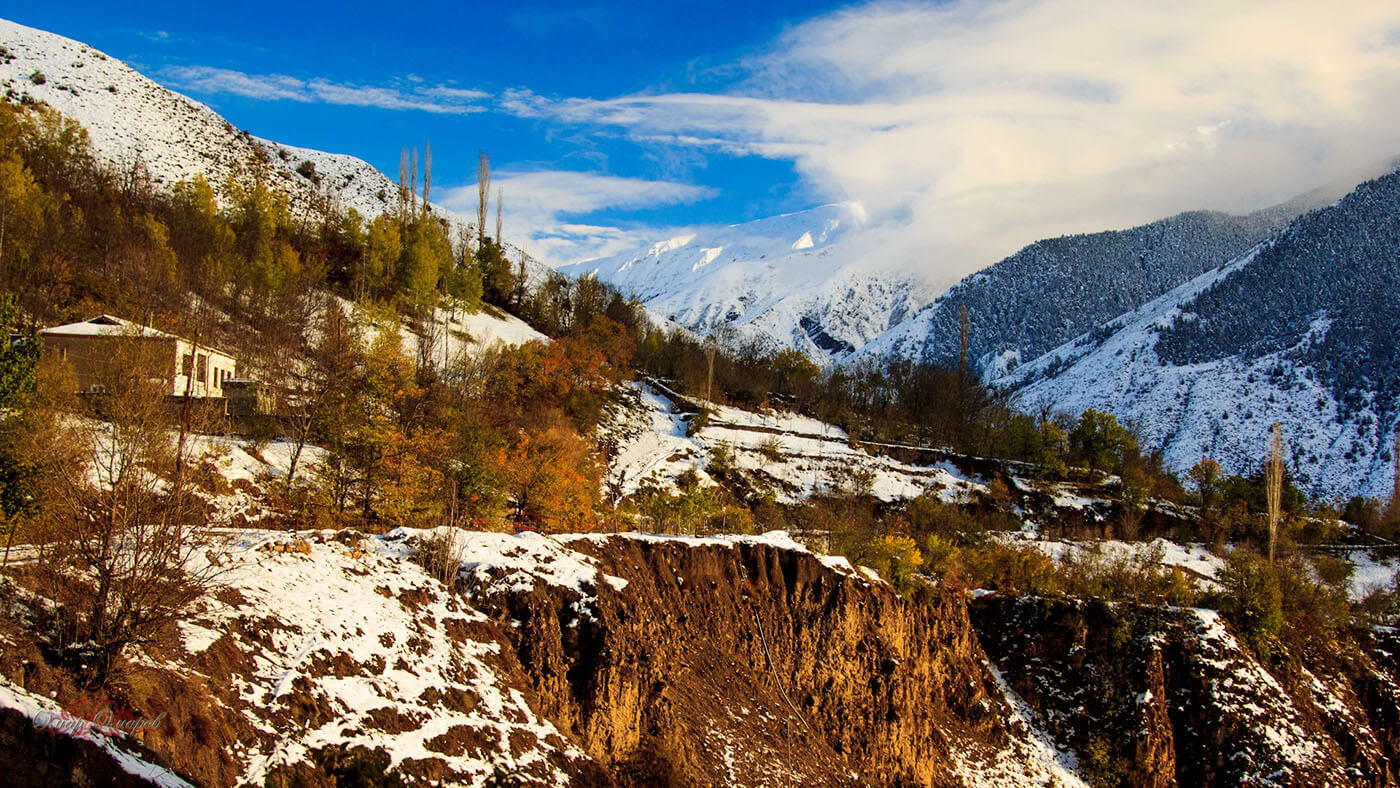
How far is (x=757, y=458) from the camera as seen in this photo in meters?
61.9

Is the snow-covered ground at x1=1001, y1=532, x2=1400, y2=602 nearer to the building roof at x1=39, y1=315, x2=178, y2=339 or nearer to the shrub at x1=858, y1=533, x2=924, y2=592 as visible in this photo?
the shrub at x1=858, y1=533, x2=924, y2=592

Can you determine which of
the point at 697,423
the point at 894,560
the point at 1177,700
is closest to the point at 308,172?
the point at 697,423

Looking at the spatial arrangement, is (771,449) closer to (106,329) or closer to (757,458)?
(757,458)

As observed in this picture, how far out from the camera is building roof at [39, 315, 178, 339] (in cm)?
3188

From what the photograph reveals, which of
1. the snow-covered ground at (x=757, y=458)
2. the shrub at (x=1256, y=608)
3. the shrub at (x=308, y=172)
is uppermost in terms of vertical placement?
the shrub at (x=308, y=172)

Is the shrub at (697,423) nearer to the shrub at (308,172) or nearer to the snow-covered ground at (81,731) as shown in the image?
the snow-covered ground at (81,731)

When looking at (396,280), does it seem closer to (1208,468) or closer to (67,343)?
(67,343)

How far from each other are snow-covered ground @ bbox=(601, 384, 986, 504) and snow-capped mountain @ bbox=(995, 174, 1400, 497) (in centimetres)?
7084

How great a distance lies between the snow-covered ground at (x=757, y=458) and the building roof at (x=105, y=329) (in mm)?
25938

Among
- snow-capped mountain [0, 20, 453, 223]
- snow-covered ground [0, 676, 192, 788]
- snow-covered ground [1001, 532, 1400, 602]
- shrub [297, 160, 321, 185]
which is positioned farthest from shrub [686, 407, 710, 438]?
shrub [297, 160, 321, 185]

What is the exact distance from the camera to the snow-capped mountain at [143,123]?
260 feet

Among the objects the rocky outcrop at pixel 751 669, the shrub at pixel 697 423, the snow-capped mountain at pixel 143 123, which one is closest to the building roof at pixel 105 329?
the rocky outcrop at pixel 751 669

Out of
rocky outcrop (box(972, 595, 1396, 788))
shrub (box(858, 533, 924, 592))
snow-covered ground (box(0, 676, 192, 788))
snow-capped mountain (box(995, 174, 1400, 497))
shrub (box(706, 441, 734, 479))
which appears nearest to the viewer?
snow-covered ground (box(0, 676, 192, 788))

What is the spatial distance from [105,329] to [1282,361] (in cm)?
15347
